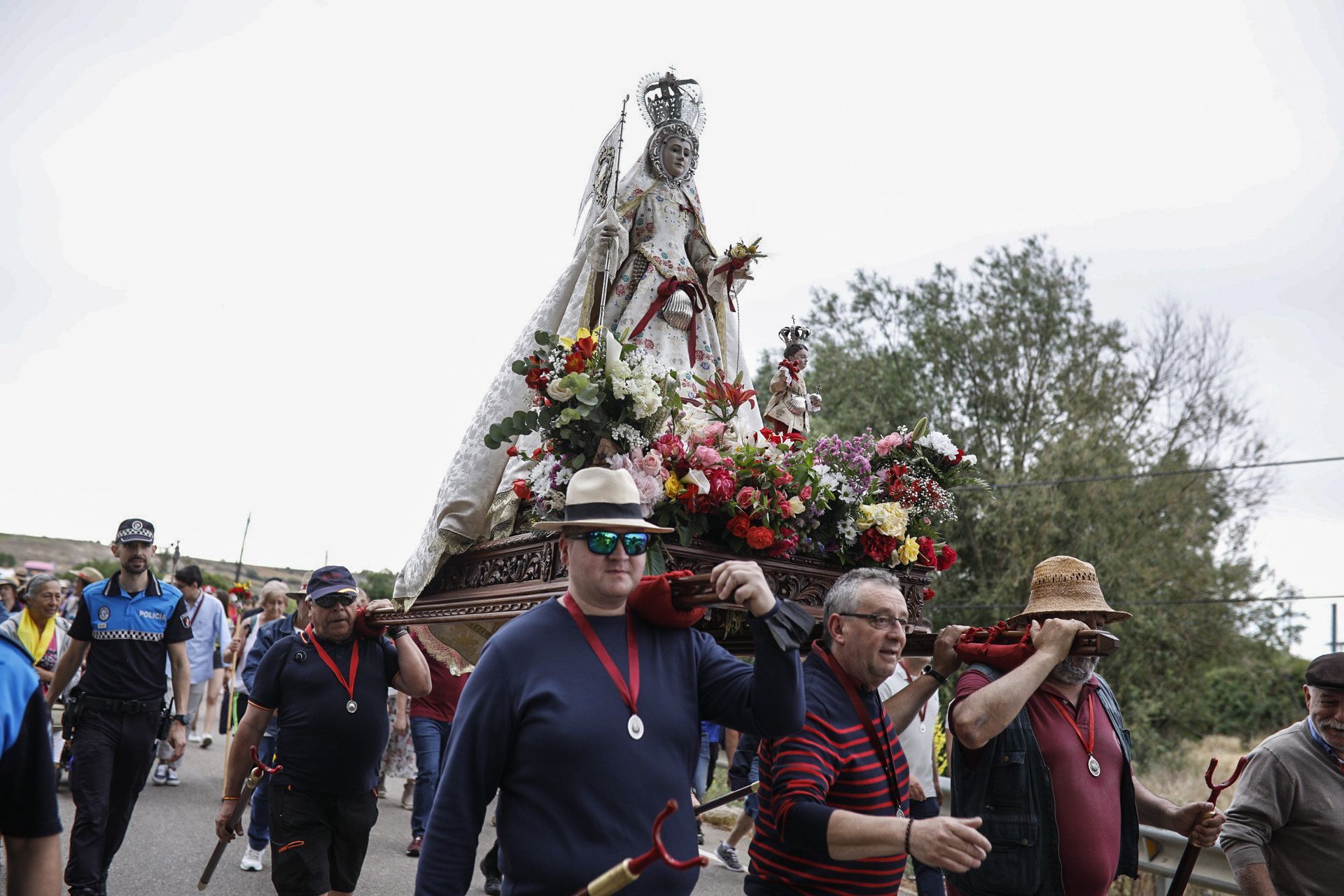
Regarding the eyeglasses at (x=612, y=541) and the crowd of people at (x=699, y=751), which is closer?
the crowd of people at (x=699, y=751)

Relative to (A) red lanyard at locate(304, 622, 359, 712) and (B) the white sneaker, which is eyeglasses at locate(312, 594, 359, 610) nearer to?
(A) red lanyard at locate(304, 622, 359, 712)

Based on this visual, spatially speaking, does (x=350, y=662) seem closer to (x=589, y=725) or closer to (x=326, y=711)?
(x=326, y=711)

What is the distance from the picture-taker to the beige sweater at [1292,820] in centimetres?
426

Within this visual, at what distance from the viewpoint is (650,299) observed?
5.84 m

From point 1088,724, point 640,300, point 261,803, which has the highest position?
point 640,300

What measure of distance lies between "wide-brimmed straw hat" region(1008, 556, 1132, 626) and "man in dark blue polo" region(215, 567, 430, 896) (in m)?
3.11

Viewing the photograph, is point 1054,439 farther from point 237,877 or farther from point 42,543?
point 42,543

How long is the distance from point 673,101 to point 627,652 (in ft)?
13.3

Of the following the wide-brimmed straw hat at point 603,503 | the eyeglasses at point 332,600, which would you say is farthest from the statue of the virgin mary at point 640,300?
the wide-brimmed straw hat at point 603,503

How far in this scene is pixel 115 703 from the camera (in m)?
6.57

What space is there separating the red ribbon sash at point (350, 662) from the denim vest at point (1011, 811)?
3.11m

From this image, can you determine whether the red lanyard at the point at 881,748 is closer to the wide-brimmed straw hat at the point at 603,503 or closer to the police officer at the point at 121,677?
the wide-brimmed straw hat at the point at 603,503

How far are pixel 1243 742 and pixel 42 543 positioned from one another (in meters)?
59.6

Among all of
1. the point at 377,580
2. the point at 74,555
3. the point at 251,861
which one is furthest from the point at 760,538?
the point at 74,555
